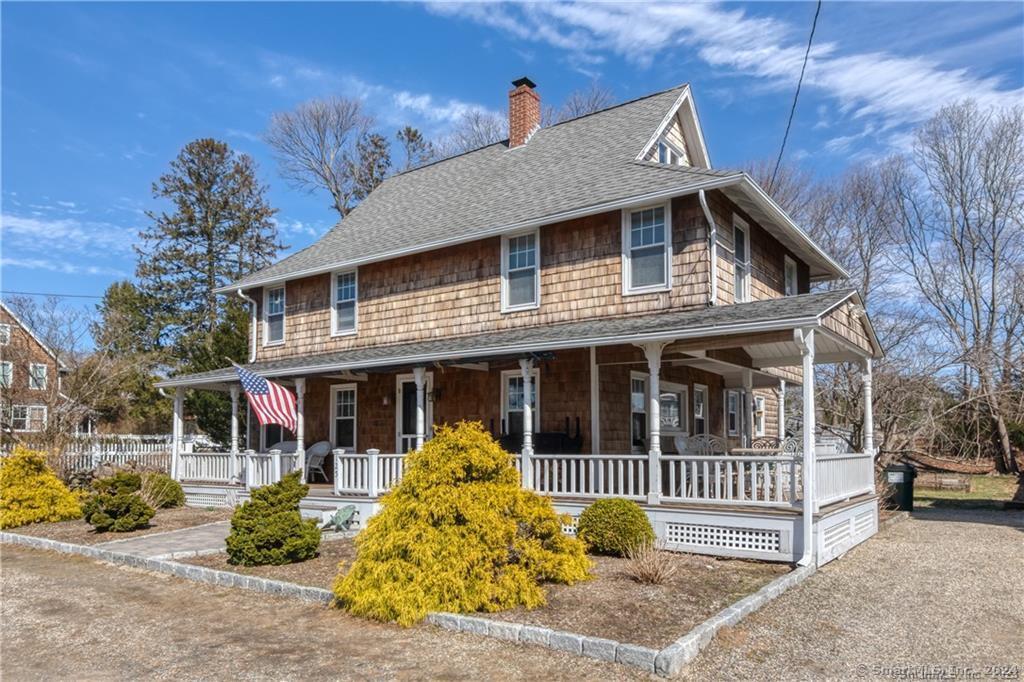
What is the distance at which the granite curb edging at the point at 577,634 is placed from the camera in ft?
19.8

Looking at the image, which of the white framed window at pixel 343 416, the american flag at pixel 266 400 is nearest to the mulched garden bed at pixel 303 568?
the american flag at pixel 266 400

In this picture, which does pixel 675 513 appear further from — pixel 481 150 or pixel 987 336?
pixel 987 336

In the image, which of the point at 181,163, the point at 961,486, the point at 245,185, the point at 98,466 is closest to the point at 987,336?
the point at 961,486

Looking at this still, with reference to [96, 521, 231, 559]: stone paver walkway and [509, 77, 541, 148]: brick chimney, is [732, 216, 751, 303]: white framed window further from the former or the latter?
[96, 521, 231, 559]: stone paver walkway

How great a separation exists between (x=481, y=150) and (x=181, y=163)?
26.3 m

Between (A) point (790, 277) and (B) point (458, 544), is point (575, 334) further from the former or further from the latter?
(A) point (790, 277)

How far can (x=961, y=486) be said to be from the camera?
74.7 ft

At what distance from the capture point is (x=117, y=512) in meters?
13.6

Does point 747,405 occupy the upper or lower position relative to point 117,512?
upper

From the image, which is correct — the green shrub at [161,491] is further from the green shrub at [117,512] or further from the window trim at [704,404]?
the window trim at [704,404]

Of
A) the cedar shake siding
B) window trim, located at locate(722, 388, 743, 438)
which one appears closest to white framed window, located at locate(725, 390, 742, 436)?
window trim, located at locate(722, 388, 743, 438)

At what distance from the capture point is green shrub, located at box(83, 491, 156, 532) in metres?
13.5

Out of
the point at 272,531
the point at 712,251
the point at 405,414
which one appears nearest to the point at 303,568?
the point at 272,531

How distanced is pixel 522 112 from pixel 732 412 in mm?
9331
